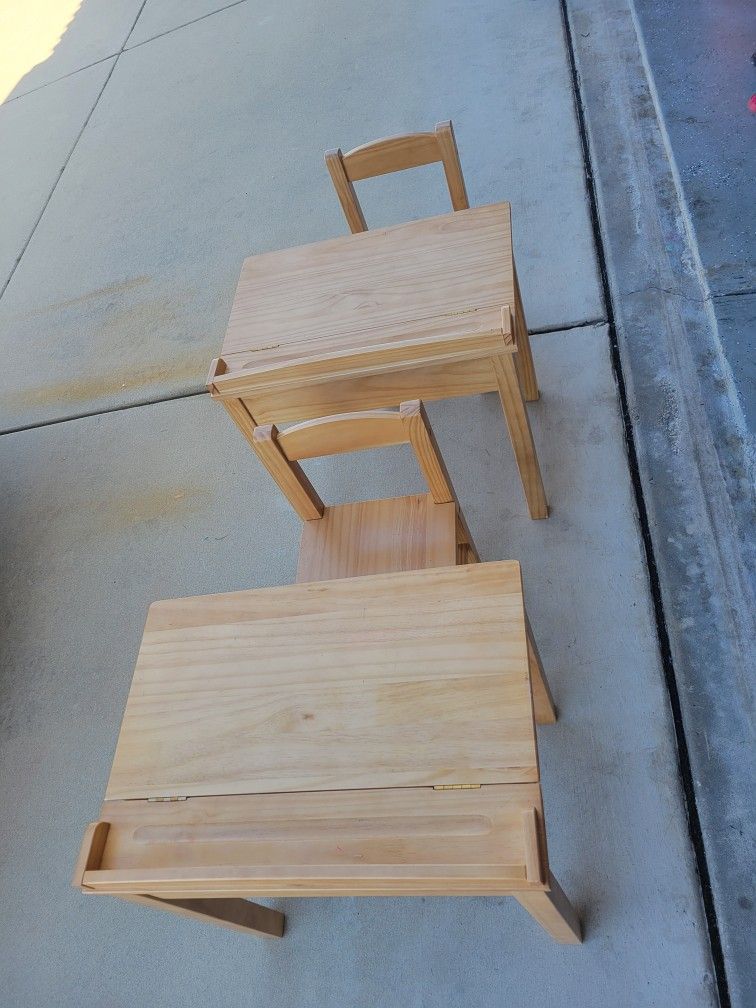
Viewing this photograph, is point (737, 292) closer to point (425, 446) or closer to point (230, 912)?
point (425, 446)

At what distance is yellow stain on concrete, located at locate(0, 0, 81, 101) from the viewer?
4.90 meters

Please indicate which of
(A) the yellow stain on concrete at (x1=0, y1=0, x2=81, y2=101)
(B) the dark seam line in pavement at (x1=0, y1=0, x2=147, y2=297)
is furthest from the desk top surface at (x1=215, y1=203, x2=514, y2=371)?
(A) the yellow stain on concrete at (x1=0, y1=0, x2=81, y2=101)

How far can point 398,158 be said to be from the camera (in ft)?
6.68

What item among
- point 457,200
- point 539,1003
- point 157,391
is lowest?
point 539,1003

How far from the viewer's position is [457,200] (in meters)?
2.11

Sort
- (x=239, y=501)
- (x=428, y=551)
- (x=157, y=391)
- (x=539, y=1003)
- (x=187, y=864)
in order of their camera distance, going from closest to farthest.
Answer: (x=187, y=864), (x=539, y=1003), (x=428, y=551), (x=239, y=501), (x=157, y=391)

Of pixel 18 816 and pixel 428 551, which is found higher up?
pixel 428 551

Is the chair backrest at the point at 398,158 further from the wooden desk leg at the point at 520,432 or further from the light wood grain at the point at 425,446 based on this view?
the light wood grain at the point at 425,446

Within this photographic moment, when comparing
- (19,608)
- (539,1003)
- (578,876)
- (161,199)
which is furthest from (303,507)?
(161,199)

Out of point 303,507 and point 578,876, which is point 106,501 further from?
point 578,876

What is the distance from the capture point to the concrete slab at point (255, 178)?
2803 mm

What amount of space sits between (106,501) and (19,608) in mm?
435

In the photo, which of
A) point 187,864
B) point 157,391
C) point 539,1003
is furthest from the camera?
point 157,391

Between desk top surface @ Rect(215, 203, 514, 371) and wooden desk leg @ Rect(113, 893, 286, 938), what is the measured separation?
1.05 metres
